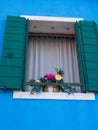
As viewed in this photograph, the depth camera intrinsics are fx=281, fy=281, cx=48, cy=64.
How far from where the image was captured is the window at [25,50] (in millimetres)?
4582

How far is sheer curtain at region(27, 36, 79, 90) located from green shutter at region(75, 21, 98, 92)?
1.66 ft

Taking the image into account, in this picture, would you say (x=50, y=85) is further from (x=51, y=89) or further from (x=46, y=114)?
(x=46, y=114)

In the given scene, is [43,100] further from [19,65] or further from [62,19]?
[62,19]

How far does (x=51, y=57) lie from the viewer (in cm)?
559

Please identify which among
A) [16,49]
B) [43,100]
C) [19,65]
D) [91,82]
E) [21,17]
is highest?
[21,17]

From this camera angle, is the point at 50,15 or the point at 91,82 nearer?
the point at 91,82

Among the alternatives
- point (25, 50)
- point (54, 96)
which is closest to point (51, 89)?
point (54, 96)

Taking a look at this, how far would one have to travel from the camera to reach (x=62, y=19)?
5.48m

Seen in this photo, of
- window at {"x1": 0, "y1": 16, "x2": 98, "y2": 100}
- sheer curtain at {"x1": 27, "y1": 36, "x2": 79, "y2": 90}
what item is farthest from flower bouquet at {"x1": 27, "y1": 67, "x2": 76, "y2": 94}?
sheer curtain at {"x1": 27, "y1": 36, "x2": 79, "y2": 90}

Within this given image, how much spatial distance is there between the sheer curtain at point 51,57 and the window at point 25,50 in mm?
297

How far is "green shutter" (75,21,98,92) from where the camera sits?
4695mm

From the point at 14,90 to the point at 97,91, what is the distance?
1.35 meters

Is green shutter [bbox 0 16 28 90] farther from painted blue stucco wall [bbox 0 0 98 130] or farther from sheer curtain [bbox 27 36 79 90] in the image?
sheer curtain [bbox 27 36 79 90]

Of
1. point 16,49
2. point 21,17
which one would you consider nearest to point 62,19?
point 21,17
